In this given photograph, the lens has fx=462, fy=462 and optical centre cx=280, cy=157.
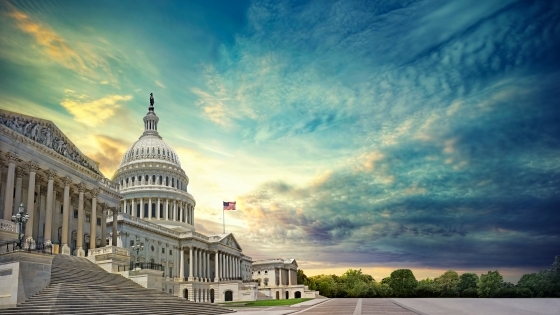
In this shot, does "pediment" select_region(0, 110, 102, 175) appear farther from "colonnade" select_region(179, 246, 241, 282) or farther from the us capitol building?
"colonnade" select_region(179, 246, 241, 282)

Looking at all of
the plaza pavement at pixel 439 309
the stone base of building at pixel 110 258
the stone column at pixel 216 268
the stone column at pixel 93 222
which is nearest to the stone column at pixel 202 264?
the stone column at pixel 216 268

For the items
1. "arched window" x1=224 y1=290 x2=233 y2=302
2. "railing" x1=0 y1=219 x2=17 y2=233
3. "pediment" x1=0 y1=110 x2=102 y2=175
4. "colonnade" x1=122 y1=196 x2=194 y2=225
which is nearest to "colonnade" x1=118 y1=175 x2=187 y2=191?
"colonnade" x1=122 y1=196 x2=194 y2=225

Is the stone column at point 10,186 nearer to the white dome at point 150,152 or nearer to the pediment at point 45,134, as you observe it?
the pediment at point 45,134

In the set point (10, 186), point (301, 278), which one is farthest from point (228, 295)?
point (301, 278)

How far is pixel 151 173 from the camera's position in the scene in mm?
116250

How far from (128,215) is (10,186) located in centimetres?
4168

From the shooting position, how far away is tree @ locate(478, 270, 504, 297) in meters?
87.8

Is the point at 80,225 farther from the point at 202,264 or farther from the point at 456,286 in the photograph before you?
the point at 456,286

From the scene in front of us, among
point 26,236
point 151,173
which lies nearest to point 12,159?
point 26,236

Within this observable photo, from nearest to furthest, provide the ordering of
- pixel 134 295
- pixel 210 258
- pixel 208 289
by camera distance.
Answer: pixel 134 295 → pixel 208 289 → pixel 210 258

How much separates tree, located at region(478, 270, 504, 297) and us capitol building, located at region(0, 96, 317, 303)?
148ft

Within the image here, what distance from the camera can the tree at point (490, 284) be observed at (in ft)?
288

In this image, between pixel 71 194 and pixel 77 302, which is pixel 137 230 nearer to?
pixel 71 194

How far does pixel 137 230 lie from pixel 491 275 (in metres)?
68.3
